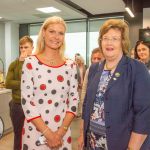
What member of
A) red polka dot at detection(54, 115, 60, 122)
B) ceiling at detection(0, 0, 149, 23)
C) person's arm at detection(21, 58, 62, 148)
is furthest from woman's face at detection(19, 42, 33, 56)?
ceiling at detection(0, 0, 149, 23)

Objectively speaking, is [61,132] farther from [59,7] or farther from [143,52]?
[59,7]

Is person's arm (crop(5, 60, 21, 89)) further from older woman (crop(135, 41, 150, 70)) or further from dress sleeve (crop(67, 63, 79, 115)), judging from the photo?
older woman (crop(135, 41, 150, 70))

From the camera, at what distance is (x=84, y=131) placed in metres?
1.80

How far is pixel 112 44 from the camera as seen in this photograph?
1.62m

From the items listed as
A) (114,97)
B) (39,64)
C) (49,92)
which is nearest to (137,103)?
(114,97)

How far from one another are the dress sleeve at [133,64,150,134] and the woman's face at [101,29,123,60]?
0.20 m

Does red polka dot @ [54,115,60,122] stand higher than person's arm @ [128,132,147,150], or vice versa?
red polka dot @ [54,115,60,122]

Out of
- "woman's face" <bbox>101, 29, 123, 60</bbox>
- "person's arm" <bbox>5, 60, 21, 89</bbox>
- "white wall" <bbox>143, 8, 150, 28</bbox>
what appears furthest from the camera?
"white wall" <bbox>143, 8, 150, 28</bbox>

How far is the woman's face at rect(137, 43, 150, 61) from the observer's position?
3.09 meters

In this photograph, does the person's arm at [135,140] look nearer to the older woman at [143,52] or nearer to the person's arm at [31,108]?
the person's arm at [31,108]

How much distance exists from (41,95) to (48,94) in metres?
0.05

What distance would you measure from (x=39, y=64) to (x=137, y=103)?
28.7 inches

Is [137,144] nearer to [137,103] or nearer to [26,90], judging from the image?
[137,103]

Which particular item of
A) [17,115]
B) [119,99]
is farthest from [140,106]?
[17,115]
